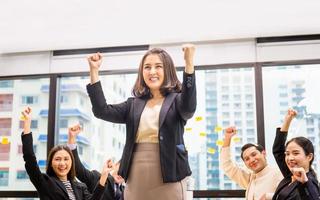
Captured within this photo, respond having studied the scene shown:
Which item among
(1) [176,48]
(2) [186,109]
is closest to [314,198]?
(2) [186,109]

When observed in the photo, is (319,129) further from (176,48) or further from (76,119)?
(76,119)

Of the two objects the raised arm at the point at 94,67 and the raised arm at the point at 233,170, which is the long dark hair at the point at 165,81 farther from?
the raised arm at the point at 233,170

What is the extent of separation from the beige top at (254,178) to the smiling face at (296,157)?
0.56m

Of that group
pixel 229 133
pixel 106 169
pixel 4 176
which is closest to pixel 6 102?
pixel 4 176

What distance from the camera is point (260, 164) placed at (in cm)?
340

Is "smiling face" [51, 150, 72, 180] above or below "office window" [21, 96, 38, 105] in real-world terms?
below

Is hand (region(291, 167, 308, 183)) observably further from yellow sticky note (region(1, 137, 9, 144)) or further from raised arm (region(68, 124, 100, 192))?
yellow sticky note (region(1, 137, 9, 144))

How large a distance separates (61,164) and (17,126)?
2186mm

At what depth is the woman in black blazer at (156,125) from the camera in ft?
4.55

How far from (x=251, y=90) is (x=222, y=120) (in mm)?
444

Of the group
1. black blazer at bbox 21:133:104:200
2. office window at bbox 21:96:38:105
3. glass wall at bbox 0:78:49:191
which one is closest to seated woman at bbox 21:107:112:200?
black blazer at bbox 21:133:104:200

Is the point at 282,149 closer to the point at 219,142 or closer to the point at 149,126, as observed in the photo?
the point at 149,126

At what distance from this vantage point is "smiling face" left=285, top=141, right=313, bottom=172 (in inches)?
98.0

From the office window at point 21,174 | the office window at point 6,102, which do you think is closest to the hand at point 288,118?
the office window at point 21,174
